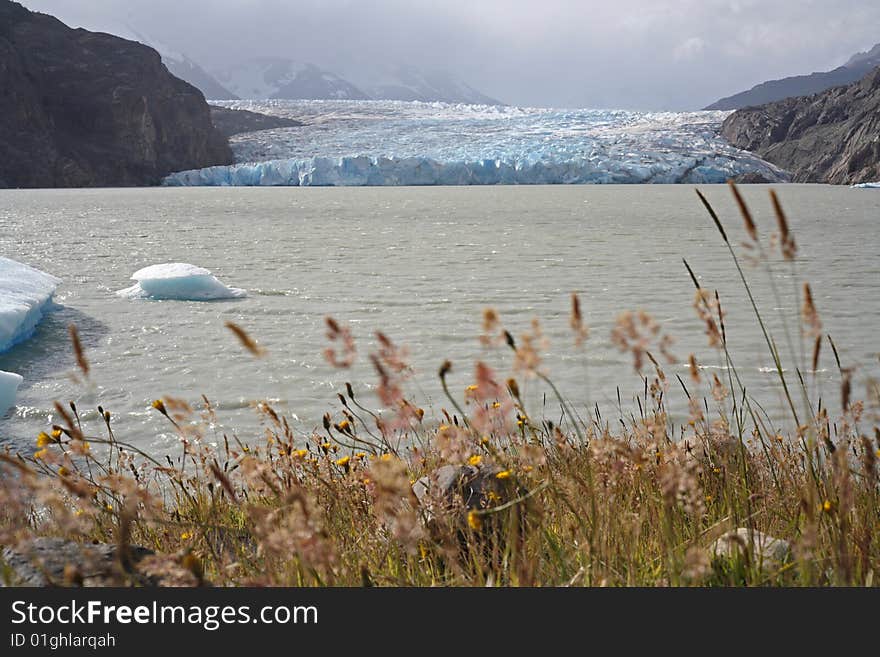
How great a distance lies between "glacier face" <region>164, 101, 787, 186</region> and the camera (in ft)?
174

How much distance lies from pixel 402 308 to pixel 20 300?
14.8 feet

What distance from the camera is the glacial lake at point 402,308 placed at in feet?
21.3

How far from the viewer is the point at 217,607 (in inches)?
53.7

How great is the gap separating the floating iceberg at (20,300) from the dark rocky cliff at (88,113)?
6458 centimetres

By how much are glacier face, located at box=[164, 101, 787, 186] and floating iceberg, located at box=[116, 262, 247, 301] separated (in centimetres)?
4249

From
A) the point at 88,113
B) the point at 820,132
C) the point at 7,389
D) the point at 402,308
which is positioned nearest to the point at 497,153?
the point at 820,132

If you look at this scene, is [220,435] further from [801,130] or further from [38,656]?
[801,130]

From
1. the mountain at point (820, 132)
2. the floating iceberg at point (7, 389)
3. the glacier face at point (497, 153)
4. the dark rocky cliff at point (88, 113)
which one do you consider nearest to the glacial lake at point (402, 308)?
the floating iceberg at point (7, 389)

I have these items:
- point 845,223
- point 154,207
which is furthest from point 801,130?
point 154,207

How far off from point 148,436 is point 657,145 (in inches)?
2312

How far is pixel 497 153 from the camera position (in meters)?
53.6

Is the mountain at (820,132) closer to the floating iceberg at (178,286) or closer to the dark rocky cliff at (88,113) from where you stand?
the dark rocky cliff at (88,113)

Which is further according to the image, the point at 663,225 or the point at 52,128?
the point at 52,128

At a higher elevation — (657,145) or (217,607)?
(657,145)
